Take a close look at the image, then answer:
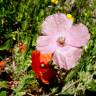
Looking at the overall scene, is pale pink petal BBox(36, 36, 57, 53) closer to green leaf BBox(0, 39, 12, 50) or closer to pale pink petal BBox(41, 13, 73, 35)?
pale pink petal BBox(41, 13, 73, 35)

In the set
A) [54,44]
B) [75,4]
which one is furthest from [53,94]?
[75,4]

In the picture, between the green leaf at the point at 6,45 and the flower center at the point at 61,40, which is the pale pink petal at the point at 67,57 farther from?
the green leaf at the point at 6,45

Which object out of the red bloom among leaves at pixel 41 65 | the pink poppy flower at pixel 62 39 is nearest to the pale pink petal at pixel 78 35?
the pink poppy flower at pixel 62 39

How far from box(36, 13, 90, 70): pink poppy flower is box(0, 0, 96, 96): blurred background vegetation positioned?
0.19m

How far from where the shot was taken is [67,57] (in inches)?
85.7

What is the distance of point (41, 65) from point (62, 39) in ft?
0.71

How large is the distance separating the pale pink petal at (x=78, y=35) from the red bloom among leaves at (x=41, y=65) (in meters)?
0.15

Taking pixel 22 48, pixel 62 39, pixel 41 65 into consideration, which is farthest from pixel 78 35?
pixel 22 48

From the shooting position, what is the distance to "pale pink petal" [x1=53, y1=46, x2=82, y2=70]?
215 centimetres

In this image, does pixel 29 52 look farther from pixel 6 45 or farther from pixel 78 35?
pixel 78 35

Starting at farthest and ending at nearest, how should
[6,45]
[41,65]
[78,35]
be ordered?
[6,45]
[41,65]
[78,35]

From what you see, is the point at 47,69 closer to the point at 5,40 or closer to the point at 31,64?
the point at 31,64

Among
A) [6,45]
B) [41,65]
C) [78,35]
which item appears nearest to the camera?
[78,35]

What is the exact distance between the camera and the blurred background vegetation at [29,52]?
7.70ft
